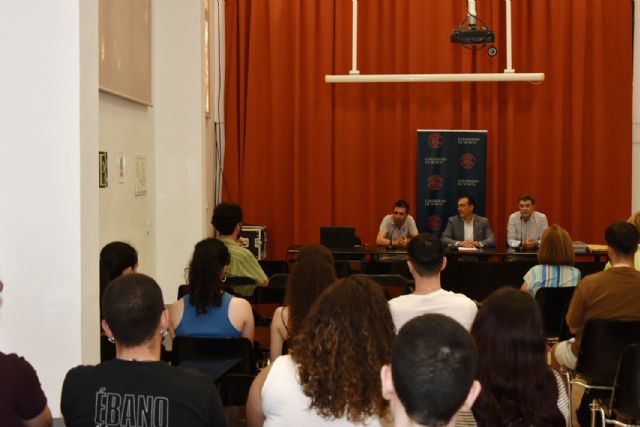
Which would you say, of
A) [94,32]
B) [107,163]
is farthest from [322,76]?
[94,32]

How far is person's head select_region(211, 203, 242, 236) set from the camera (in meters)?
6.02

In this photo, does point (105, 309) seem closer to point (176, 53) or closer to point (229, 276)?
point (229, 276)

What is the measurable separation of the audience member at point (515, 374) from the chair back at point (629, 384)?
124cm

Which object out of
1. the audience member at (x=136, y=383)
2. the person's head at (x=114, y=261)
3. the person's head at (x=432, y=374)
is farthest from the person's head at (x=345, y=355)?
the person's head at (x=114, y=261)

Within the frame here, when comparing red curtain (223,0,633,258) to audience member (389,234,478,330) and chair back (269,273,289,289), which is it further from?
audience member (389,234,478,330)

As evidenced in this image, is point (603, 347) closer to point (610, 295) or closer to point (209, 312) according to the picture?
point (610, 295)

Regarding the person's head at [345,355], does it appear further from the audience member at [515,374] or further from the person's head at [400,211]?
the person's head at [400,211]

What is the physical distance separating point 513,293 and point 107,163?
4.48 metres

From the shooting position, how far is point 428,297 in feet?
12.8

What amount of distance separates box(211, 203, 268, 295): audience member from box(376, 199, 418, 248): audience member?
303 cm

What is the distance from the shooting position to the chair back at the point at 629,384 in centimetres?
366

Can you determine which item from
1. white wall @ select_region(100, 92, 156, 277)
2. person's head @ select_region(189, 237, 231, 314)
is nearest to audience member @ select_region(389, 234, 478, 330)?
person's head @ select_region(189, 237, 231, 314)

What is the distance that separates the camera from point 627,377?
12.1ft

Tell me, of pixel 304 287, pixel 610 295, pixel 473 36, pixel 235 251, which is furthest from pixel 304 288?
pixel 473 36
